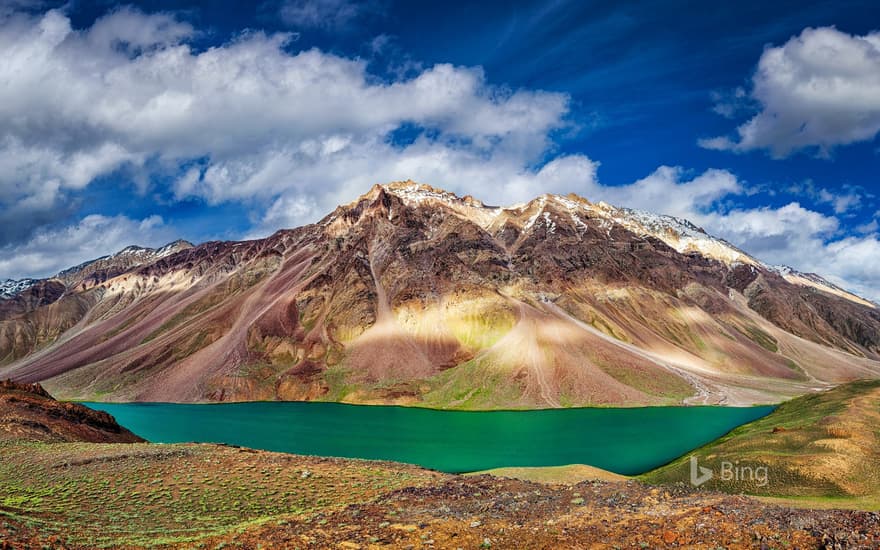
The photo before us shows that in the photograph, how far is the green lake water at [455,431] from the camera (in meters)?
74.5

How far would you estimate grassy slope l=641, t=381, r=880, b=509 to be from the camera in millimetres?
39750

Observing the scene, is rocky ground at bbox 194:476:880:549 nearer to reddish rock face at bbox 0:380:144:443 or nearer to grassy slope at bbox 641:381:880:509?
grassy slope at bbox 641:381:880:509

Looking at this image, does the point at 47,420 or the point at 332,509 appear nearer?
the point at 332,509

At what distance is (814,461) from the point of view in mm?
43969

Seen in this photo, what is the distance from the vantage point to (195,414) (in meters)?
129

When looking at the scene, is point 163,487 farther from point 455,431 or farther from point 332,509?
point 455,431

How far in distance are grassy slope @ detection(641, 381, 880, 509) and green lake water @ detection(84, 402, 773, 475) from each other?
14.5 m

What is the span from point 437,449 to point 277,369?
341 ft

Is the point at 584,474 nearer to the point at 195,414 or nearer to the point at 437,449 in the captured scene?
the point at 437,449

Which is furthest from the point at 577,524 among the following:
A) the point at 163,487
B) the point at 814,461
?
the point at 814,461

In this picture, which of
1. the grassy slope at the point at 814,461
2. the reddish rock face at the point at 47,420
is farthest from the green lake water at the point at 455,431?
the reddish rock face at the point at 47,420

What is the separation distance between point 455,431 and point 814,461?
63890mm

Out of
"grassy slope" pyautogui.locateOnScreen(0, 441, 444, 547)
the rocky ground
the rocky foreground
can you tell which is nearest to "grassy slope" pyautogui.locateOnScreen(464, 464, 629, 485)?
"grassy slope" pyautogui.locateOnScreen(0, 441, 444, 547)

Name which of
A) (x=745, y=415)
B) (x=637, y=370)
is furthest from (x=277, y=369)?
(x=745, y=415)
